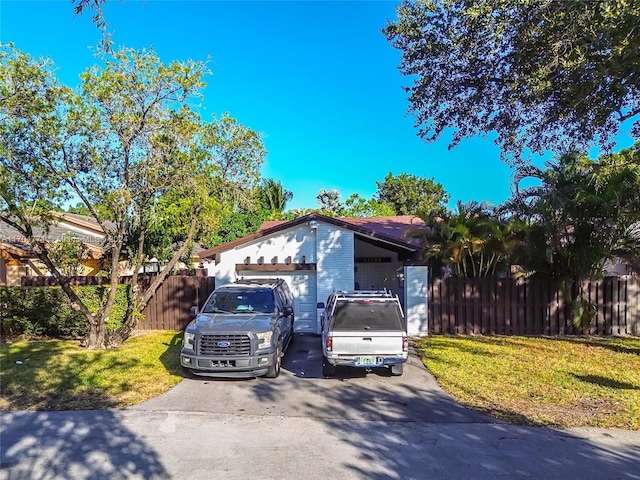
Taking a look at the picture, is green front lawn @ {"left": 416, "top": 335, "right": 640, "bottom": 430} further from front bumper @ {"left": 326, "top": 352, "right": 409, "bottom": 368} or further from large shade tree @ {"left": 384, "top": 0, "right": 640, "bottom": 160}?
large shade tree @ {"left": 384, "top": 0, "right": 640, "bottom": 160}

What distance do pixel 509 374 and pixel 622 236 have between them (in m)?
6.35

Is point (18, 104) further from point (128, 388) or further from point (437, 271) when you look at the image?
point (437, 271)

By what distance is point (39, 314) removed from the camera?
1432cm

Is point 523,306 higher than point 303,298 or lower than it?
lower

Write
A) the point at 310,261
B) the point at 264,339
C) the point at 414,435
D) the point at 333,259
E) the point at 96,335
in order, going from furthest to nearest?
the point at 310,261, the point at 333,259, the point at 96,335, the point at 264,339, the point at 414,435

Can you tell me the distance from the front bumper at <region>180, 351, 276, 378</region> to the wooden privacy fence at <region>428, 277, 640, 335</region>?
25.7 feet

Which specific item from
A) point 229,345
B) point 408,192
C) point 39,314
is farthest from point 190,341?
point 408,192

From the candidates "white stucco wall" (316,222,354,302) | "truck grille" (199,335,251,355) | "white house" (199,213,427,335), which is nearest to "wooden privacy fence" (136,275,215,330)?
"white house" (199,213,427,335)

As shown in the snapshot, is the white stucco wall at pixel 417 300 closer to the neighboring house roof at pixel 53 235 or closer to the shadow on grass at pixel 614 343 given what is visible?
the shadow on grass at pixel 614 343

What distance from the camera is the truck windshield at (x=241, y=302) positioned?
10398 millimetres

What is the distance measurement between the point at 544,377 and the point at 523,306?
239 inches

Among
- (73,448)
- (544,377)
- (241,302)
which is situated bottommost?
(73,448)

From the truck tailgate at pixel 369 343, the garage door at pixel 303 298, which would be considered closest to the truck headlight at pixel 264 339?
the truck tailgate at pixel 369 343

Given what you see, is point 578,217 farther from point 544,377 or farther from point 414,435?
point 414,435
